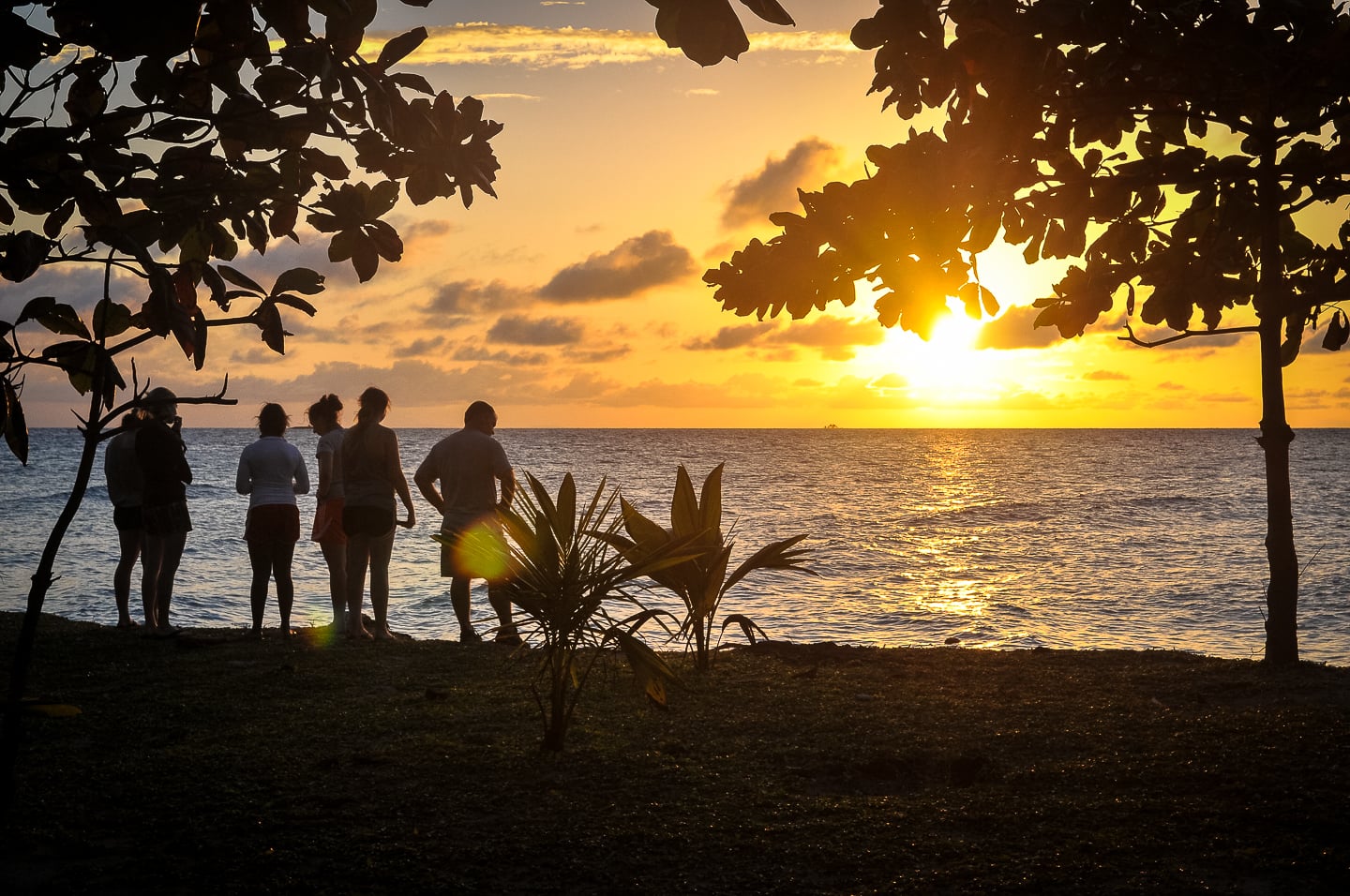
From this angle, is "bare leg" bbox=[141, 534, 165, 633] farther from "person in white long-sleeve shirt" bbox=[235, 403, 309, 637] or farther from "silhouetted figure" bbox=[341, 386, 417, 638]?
"silhouetted figure" bbox=[341, 386, 417, 638]

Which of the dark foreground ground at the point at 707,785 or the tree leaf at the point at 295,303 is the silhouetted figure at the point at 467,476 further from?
the tree leaf at the point at 295,303

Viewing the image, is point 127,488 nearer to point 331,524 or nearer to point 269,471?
point 269,471

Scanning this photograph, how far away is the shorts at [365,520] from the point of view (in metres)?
8.00

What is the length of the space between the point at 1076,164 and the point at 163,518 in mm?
6990

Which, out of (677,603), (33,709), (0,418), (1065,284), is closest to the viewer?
(33,709)

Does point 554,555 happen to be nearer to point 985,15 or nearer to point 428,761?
point 428,761

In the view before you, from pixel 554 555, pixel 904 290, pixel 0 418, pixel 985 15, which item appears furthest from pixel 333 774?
pixel 985 15

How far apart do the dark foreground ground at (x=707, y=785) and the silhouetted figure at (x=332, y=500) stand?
2.16 m

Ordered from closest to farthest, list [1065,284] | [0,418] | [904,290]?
[0,418] < [904,290] < [1065,284]

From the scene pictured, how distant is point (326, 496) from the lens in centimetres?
838

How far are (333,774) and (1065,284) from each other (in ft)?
15.8

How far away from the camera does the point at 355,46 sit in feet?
9.07

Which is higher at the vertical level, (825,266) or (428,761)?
(825,266)

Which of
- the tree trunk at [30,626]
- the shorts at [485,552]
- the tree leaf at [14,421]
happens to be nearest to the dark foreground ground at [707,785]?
the tree trunk at [30,626]
